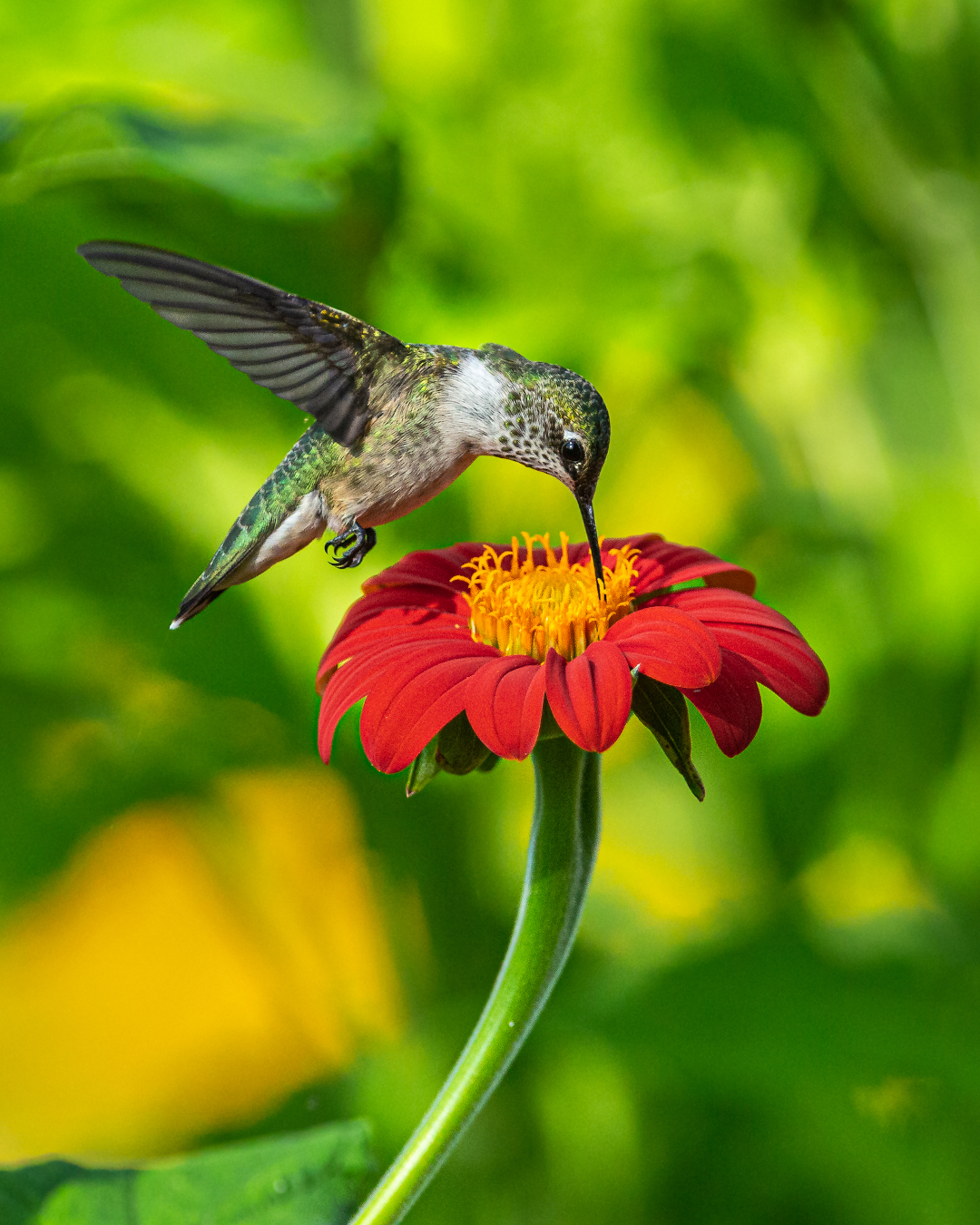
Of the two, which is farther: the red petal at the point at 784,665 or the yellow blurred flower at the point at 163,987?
the yellow blurred flower at the point at 163,987

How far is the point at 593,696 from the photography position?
0.37m

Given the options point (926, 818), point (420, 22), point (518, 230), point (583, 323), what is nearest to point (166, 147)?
point (583, 323)

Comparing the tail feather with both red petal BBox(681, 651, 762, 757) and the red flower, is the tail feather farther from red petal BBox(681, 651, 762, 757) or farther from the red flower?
red petal BBox(681, 651, 762, 757)

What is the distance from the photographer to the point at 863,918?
1.02m

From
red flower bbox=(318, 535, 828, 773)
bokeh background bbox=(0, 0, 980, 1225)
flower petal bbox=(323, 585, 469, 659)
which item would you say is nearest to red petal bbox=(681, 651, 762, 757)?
A: red flower bbox=(318, 535, 828, 773)

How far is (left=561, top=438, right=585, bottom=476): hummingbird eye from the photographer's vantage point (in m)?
0.41

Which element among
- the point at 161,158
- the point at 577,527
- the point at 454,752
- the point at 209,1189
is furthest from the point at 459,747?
the point at 577,527

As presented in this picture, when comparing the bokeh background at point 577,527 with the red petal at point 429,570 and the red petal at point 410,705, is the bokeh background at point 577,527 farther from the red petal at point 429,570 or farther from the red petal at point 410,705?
the red petal at point 410,705

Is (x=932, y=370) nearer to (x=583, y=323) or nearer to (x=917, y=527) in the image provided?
(x=917, y=527)

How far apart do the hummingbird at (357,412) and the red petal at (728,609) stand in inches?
1.8

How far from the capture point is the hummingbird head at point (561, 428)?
411mm

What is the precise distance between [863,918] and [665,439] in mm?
636

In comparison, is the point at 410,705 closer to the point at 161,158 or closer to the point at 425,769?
the point at 425,769

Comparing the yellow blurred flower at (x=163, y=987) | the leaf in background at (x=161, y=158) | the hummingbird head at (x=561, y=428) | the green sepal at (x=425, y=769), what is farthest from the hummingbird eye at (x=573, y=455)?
the yellow blurred flower at (x=163, y=987)
